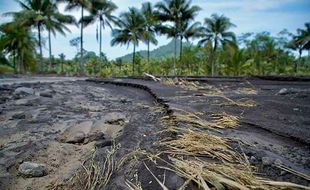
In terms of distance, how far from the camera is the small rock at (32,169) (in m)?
2.91

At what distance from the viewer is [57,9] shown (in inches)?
1161

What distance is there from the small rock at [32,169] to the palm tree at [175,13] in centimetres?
2868

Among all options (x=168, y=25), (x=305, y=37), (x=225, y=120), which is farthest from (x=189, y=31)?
(x=225, y=120)

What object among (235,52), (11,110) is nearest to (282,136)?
(11,110)

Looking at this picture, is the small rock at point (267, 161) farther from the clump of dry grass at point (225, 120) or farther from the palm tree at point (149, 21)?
the palm tree at point (149, 21)

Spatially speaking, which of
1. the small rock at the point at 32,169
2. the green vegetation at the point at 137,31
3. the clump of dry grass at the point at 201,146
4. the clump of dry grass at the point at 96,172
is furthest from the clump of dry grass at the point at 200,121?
the green vegetation at the point at 137,31

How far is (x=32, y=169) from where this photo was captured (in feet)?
9.67

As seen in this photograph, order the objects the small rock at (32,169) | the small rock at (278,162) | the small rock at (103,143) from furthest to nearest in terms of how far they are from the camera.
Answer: the small rock at (103,143) < the small rock at (32,169) < the small rock at (278,162)

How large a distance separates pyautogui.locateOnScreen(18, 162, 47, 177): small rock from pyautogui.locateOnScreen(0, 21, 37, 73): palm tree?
A: 28.9m

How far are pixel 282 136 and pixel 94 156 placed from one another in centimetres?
218

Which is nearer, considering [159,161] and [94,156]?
[159,161]

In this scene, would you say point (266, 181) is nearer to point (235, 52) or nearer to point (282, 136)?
point (282, 136)

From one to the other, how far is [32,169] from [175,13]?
28977mm

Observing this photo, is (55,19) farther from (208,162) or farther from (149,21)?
(208,162)
